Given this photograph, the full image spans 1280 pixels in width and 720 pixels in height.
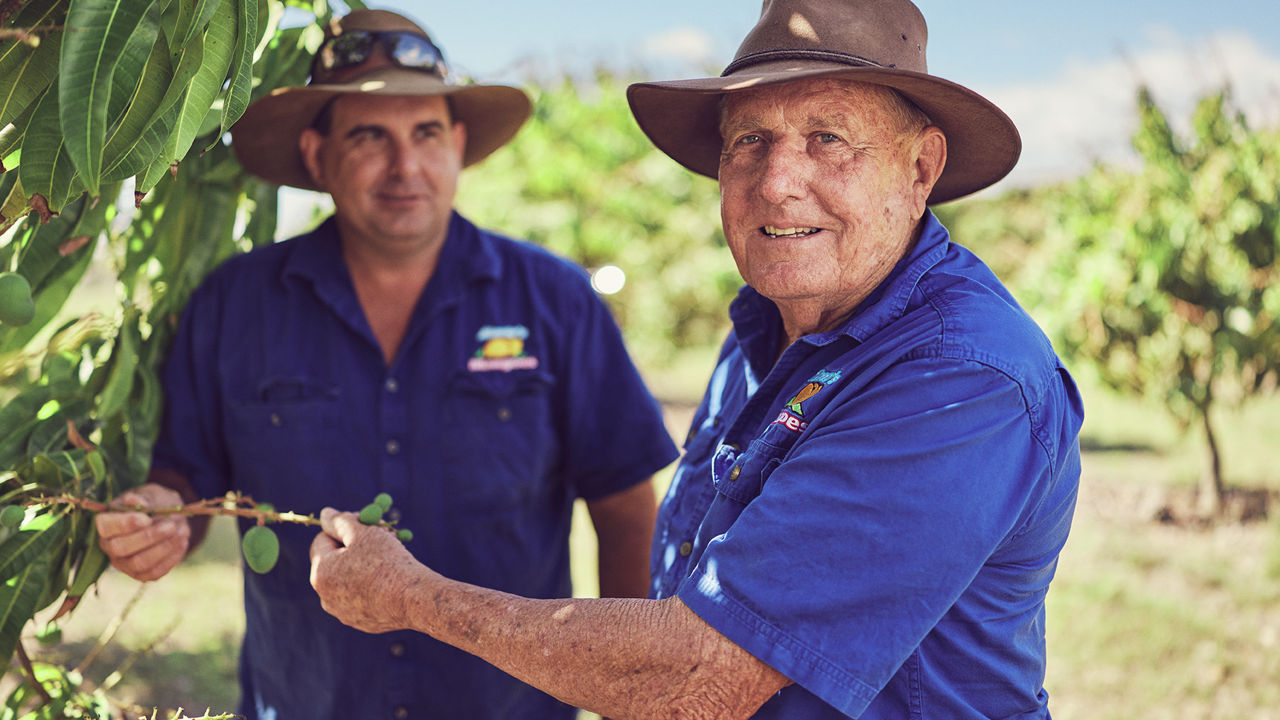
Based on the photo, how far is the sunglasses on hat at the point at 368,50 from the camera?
2533 millimetres

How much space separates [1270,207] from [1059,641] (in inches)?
124

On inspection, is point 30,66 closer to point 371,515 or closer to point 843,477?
point 371,515

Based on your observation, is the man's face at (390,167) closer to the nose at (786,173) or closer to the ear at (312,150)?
the ear at (312,150)

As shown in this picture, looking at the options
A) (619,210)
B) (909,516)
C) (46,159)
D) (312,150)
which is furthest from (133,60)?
(619,210)

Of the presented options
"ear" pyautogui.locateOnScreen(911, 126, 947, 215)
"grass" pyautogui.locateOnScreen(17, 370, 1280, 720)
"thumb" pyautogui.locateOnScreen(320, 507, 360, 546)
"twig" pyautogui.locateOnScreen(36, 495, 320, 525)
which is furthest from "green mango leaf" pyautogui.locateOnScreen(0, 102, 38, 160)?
"grass" pyautogui.locateOnScreen(17, 370, 1280, 720)

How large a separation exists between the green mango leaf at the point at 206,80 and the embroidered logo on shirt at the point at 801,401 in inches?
38.2

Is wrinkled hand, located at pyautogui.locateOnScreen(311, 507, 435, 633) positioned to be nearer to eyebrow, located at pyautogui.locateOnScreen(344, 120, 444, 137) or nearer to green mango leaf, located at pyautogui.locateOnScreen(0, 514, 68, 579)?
green mango leaf, located at pyautogui.locateOnScreen(0, 514, 68, 579)

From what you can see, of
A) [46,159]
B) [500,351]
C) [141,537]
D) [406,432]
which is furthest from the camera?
[500,351]

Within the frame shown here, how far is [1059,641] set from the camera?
15.7 feet

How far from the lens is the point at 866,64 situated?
1.63 m

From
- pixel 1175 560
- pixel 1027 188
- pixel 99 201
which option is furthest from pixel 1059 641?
pixel 1027 188

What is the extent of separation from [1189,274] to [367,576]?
6.27m

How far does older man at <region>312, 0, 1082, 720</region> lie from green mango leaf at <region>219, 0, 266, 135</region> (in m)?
0.73

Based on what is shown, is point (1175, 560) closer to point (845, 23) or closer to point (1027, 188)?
point (845, 23)
